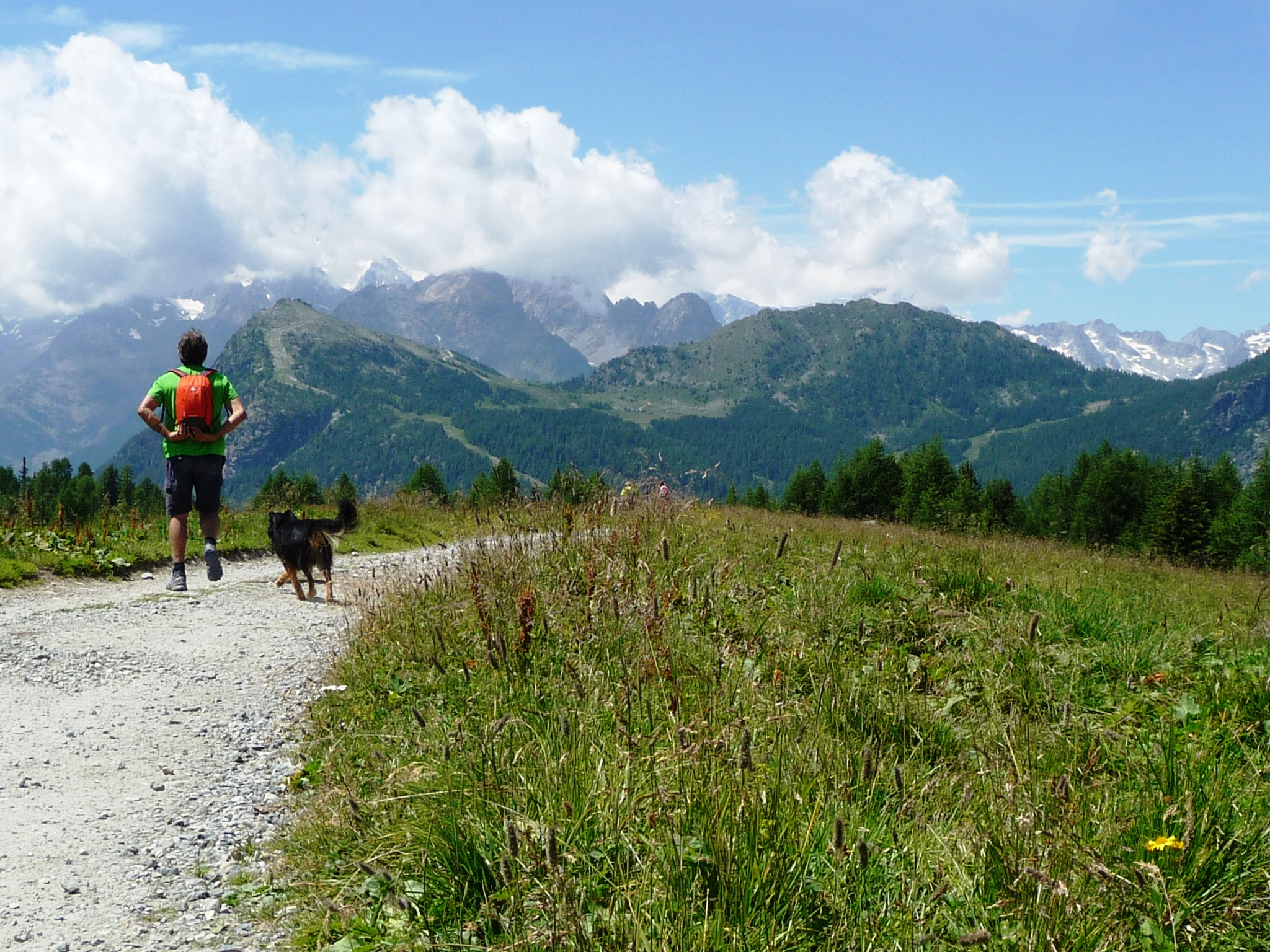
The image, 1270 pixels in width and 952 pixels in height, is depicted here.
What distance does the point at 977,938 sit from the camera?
2334 mm

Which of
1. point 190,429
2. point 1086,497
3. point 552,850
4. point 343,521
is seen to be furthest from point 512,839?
point 1086,497

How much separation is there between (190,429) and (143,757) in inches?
Answer: 237

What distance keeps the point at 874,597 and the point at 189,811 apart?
616cm

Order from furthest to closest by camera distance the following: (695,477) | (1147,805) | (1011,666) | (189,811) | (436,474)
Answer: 1. (436,474)
2. (695,477)
3. (1011,666)
4. (189,811)
5. (1147,805)

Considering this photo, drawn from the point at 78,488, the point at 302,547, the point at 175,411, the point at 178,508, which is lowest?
the point at 78,488

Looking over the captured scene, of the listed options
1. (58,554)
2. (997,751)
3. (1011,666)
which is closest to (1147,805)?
(997,751)

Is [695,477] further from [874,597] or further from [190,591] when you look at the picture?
[190,591]

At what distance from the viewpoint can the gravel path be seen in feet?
12.2

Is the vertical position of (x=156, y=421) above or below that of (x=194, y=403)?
below

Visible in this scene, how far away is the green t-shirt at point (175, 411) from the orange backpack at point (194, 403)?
0.34 feet

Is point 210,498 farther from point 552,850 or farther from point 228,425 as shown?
point 552,850

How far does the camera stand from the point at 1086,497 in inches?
3514

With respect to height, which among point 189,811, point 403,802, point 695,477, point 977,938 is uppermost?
point 695,477

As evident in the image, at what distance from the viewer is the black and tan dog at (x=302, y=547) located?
1198 cm
